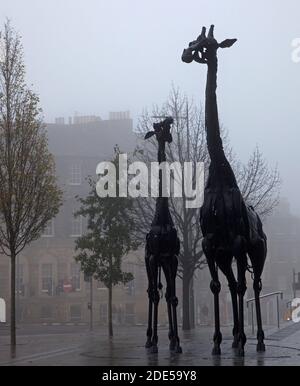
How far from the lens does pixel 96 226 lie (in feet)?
83.6

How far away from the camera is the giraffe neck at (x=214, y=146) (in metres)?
13.4

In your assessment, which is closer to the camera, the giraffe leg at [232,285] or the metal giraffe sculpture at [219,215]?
the metal giraffe sculpture at [219,215]

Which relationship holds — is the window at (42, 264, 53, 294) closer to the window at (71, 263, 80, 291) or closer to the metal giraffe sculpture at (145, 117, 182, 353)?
the window at (71, 263, 80, 291)

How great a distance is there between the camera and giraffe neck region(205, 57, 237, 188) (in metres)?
13.4

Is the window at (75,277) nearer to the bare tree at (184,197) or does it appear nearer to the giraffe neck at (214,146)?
the bare tree at (184,197)

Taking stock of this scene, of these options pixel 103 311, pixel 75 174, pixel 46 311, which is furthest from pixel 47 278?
pixel 75 174

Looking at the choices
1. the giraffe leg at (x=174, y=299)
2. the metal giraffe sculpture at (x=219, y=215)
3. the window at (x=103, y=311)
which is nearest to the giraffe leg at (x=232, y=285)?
the metal giraffe sculpture at (x=219, y=215)

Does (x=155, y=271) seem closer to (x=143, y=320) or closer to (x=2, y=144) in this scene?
(x=2, y=144)

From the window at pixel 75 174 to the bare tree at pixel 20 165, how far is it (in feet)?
124

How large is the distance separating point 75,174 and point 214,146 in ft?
152

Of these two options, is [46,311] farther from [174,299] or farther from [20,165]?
[174,299]

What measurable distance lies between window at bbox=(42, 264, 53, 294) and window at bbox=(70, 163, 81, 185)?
737cm
